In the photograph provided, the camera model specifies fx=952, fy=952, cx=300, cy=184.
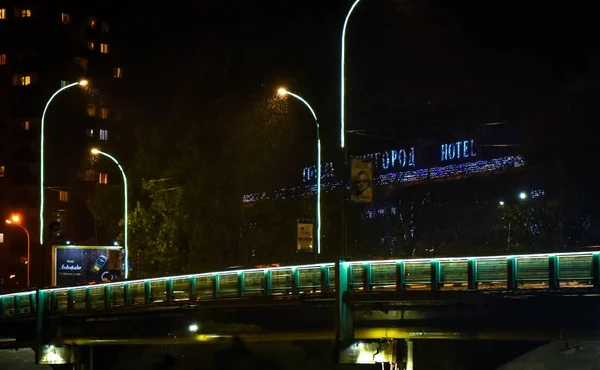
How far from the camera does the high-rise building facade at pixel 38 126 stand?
101 meters

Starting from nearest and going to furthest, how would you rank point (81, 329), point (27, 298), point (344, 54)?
point (344, 54) < point (81, 329) < point (27, 298)

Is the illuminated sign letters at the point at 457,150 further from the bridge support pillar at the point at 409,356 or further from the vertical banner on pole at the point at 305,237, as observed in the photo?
the bridge support pillar at the point at 409,356

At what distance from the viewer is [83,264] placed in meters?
56.8

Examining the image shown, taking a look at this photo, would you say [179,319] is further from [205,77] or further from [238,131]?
[205,77]

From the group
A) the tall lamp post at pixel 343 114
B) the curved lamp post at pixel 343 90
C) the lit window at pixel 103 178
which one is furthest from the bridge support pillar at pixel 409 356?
the lit window at pixel 103 178

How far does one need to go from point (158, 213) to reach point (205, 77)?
9.56 meters

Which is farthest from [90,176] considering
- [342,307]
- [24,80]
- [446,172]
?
[342,307]

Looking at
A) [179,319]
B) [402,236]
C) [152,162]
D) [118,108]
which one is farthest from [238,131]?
[118,108]

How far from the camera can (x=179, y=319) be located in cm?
3856

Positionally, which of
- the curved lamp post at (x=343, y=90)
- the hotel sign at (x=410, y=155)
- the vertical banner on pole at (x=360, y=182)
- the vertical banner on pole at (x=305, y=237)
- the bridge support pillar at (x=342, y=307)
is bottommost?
the bridge support pillar at (x=342, y=307)

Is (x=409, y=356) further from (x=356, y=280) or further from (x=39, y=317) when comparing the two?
(x=39, y=317)

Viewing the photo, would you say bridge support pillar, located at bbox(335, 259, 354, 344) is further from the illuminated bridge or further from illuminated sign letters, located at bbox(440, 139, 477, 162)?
illuminated sign letters, located at bbox(440, 139, 477, 162)

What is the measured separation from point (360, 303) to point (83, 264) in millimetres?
29903

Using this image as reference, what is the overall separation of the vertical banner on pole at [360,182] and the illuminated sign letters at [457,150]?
59162 mm
